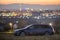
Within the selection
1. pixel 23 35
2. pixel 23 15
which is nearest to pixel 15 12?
pixel 23 15

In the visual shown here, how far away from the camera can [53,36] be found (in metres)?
2.68

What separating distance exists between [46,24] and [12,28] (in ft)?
2.38

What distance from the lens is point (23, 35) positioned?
8.78 ft

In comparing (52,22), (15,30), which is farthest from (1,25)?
(52,22)

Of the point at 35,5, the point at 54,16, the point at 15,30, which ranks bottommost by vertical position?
the point at 15,30

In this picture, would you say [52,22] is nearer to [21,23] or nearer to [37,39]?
[37,39]

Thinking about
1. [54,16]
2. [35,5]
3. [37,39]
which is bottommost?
[37,39]

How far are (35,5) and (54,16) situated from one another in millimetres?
467

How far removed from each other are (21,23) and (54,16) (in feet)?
2.35

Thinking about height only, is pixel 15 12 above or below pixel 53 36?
above

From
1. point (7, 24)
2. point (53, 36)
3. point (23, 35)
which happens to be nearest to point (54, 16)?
point (53, 36)

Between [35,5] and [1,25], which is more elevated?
[35,5]

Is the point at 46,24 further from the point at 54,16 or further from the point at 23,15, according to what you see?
the point at 23,15

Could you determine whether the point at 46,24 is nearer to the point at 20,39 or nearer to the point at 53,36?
the point at 53,36
